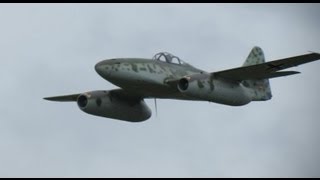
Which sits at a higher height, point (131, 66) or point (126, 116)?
point (131, 66)

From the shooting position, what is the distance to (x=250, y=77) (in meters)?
46.5

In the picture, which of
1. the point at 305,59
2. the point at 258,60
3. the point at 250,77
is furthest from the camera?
the point at 258,60

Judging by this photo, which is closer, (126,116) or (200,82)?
(200,82)

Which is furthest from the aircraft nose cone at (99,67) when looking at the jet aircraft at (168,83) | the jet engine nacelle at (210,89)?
the jet engine nacelle at (210,89)

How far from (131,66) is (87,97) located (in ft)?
18.3

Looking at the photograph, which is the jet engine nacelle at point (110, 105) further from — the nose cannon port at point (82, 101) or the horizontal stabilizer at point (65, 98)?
the horizontal stabilizer at point (65, 98)

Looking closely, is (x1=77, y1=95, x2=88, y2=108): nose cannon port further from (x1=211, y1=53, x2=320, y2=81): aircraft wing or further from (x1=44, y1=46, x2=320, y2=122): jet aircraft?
(x1=211, y1=53, x2=320, y2=81): aircraft wing

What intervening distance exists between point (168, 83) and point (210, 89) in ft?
7.49

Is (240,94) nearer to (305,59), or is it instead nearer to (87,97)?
(305,59)

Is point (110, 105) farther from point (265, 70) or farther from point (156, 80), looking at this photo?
point (265, 70)

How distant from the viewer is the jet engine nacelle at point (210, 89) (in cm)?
4450

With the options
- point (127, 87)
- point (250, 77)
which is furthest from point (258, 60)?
point (127, 87)

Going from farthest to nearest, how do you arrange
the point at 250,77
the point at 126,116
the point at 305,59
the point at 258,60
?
the point at 258,60, the point at 126,116, the point at 250,77, the point at 305,59

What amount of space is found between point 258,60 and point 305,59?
10.5 metres
